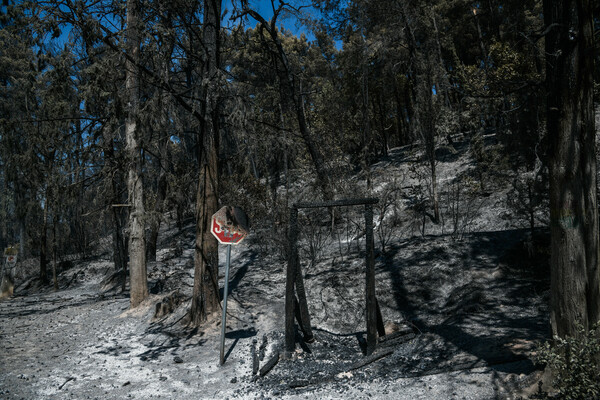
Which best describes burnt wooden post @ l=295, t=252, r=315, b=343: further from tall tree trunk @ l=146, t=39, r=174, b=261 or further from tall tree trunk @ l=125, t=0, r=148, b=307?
tall tree trunk @ l=125, t=0, r=148, b=307

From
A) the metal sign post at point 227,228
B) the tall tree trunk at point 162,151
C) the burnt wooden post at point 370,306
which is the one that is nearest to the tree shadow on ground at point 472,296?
the burnt wooden post at point 370,306

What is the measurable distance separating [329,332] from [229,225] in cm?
260

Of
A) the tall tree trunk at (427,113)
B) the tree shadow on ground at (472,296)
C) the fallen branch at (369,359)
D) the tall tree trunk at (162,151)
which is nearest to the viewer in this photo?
the tree shadow on ground at (472,296)

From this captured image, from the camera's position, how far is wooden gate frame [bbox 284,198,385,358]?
18.1ft

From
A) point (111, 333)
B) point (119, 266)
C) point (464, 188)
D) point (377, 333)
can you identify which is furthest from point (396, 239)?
point (119, 266)

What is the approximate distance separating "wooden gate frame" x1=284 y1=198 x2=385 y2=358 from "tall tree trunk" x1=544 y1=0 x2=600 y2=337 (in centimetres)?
225

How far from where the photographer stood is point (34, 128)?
14.5 meters

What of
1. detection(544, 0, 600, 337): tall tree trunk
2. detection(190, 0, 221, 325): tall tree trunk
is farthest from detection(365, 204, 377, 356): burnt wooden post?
detection(190, 0, 221, 325): tall tree trunk

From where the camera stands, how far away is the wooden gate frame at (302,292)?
5.52 m

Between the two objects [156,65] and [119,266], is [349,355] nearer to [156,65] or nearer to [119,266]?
[156,65]

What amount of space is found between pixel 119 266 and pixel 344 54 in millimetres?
16113

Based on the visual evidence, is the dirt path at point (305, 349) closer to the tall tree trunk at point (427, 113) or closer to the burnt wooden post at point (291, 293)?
the burnt wooden post at point (291, 293)

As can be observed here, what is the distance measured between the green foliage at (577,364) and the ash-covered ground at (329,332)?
0.43m

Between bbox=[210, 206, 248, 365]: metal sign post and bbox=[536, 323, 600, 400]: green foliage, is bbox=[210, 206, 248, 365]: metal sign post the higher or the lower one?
the higher one
